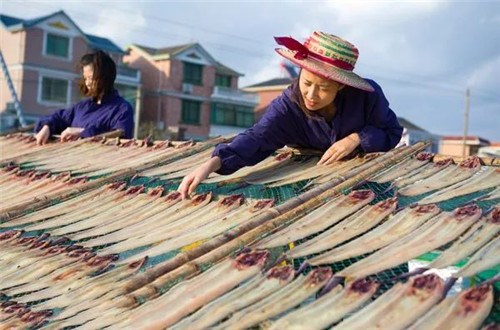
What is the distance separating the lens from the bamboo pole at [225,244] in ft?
Result: 6.51

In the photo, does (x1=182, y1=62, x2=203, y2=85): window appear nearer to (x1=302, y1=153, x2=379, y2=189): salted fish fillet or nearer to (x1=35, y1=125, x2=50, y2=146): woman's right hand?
(x1=35, y1=125, x2=50, y2=146): woman's right hand

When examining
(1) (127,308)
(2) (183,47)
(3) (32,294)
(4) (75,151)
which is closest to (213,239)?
(1) (127,308)

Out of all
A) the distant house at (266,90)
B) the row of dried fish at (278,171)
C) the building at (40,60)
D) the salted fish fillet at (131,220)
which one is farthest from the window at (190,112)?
the salted fish fillet at (131,220)

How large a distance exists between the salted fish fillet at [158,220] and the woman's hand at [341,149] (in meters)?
0.57

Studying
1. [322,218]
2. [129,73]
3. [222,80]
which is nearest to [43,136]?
[322,218]

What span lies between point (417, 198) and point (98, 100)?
3.18m

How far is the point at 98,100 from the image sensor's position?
16.0 feet

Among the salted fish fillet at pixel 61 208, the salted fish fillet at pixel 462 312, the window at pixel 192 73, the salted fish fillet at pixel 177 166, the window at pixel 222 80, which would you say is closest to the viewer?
the salted fish fillet at pixel 462 312

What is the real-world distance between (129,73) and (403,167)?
35097 millimetres

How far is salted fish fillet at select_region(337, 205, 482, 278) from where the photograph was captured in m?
1.81

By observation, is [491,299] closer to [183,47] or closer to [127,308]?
[127,308]

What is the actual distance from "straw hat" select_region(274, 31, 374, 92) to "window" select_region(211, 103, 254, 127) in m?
38.1

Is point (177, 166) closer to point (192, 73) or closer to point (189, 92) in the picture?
point (189, 92)

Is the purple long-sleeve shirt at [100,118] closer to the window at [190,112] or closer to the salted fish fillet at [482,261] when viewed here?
the salted fish fillet at [482,261]
